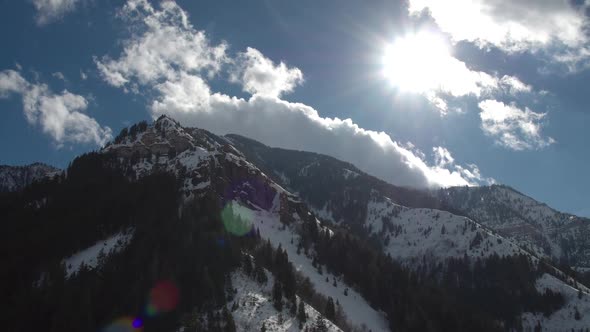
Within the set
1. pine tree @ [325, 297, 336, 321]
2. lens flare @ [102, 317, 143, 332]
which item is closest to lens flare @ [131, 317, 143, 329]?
lens flare @ [102, 317, 143, 332]

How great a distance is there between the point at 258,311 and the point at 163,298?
79.9 ft

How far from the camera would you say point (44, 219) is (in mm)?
189000

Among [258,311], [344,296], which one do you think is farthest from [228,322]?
[344,296]

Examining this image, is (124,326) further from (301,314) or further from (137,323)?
(301,314)

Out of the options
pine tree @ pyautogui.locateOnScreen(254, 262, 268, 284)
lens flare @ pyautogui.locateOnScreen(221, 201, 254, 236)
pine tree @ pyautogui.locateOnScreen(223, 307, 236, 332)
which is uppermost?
lens flare @ pyautogui.locateOnScreen(221, 201, 254, 236)

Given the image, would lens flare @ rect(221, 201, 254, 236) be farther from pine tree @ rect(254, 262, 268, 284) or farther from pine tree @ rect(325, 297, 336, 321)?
pine tree @ rect(325, 297, 336, 321)

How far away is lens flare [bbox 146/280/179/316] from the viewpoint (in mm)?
121250

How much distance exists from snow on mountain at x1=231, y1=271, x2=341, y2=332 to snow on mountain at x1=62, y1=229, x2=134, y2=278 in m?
43.4

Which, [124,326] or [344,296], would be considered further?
[344,296]

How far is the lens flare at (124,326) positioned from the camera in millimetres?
118188

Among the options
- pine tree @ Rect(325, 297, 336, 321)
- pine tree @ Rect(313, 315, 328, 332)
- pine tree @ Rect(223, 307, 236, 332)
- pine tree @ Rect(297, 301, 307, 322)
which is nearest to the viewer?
pine tree @ Rect(223, 307, 236, 332)

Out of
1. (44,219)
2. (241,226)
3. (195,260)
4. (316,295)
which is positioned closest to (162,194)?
(241,226)

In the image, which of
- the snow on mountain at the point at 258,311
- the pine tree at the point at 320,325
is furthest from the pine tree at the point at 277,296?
the pine tree at the point at 320,325

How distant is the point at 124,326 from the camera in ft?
392
